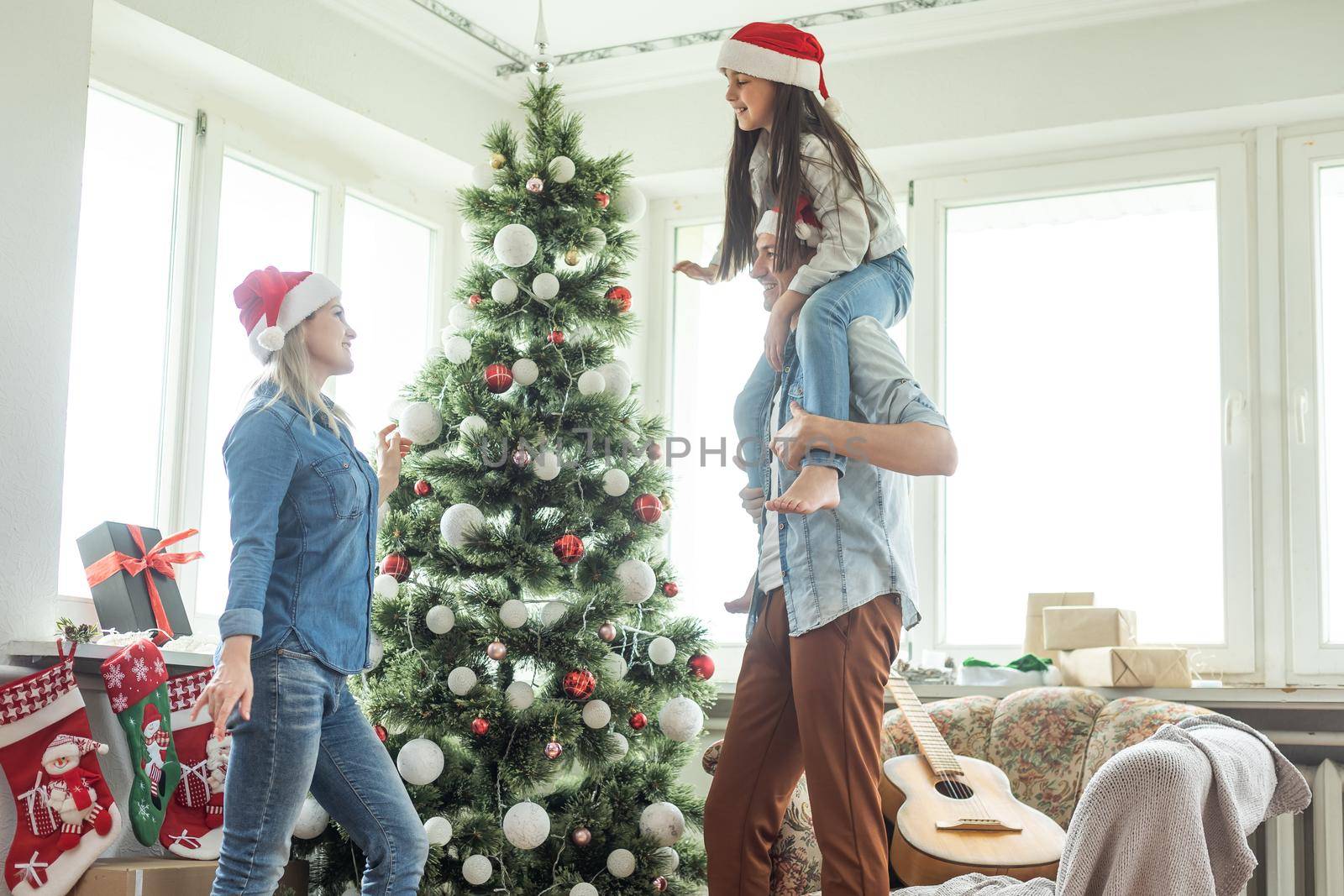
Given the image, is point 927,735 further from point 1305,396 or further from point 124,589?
point 124,589

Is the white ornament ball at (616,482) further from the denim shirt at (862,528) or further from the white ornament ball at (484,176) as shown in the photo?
the denim shirt at (862,528)

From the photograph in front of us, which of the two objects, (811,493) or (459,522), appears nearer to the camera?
(811,493)

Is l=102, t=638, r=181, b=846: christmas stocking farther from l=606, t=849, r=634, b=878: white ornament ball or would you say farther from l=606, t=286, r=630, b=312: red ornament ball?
l=606, t=286, r=630, b=312: red ornament ball

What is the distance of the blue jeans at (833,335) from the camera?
1.71 m

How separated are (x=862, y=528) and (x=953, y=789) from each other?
1.08 metres

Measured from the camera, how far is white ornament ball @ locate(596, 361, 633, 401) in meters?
2.77

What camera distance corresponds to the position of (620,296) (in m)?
2.85

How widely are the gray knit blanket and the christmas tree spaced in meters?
1.23

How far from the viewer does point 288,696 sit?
1.90 meters

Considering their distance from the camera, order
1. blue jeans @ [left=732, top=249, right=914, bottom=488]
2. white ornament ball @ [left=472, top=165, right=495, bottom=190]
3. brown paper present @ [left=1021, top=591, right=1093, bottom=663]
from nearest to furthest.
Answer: blue jeans @ [left=732, top=249, right=914, bottom=488] < white ornament ball @ [left=472, top=165, right=495, bottom=190] < brown paper present @ [left=1021, top=591, right=1093, bottom=663]

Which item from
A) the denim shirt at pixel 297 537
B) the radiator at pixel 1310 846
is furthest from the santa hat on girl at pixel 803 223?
the radiator at pixel 1310 846

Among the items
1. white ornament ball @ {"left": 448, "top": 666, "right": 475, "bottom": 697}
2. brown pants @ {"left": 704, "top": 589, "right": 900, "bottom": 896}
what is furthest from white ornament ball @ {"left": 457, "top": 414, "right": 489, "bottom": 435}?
brown pants @ {"left": 704, "top": 589, "right": 900, "bottom": 896}

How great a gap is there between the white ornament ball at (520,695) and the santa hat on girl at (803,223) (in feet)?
3.79

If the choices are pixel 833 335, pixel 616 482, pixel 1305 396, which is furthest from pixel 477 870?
pixel 1305 396
